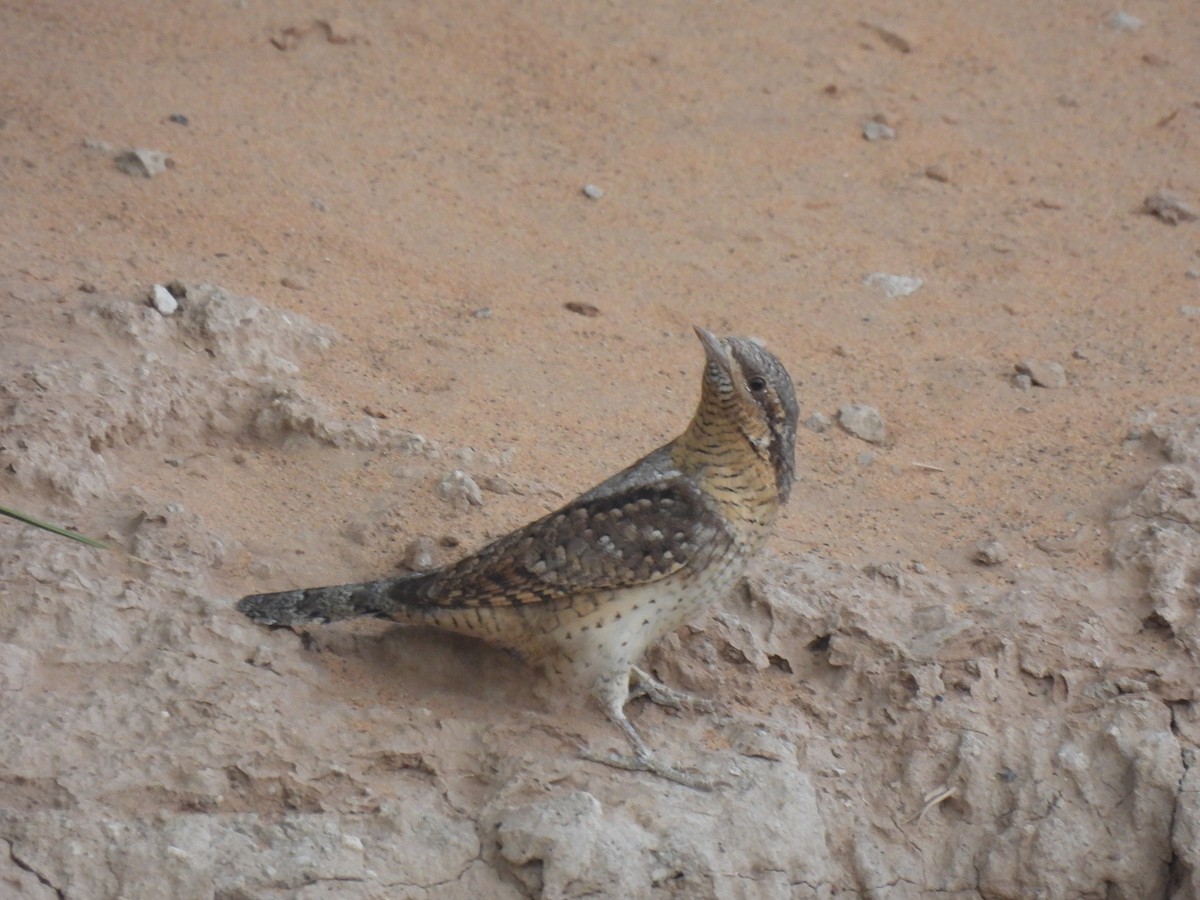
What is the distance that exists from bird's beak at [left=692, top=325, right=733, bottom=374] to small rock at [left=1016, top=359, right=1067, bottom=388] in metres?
2.68

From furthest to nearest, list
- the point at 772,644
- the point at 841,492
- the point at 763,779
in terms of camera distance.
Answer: the point at 841,492
the point at 772,644
the point at 763,779

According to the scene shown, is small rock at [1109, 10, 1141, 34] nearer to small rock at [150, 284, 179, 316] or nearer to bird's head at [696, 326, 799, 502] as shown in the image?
bird's head at [696, 326, 799, 502]

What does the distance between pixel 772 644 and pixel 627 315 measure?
95.2 inches

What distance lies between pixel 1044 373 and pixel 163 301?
369 centimetres

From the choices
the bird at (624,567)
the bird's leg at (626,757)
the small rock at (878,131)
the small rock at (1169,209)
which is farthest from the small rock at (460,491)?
the small rock at (1169,209)

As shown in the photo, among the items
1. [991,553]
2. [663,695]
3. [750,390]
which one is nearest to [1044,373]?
[991,553]

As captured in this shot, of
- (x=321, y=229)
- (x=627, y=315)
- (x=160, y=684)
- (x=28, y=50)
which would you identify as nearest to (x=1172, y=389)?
(x=627, y=315)

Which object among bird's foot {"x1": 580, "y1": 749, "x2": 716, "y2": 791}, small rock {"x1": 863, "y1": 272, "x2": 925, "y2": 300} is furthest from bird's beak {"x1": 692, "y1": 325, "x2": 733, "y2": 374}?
small rock {"x1": 863, "y1": 272, "x2": 925, "y2": 300}

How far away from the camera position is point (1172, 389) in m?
6.33

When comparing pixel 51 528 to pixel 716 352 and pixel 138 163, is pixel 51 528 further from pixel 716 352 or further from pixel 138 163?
pixel 138 163

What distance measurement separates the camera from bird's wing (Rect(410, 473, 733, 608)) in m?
4.10

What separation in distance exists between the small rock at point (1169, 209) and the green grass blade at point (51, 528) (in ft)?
19.4

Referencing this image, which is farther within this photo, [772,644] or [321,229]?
[321,229]

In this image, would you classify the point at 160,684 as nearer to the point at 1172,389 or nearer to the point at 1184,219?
the point at 1172,389
